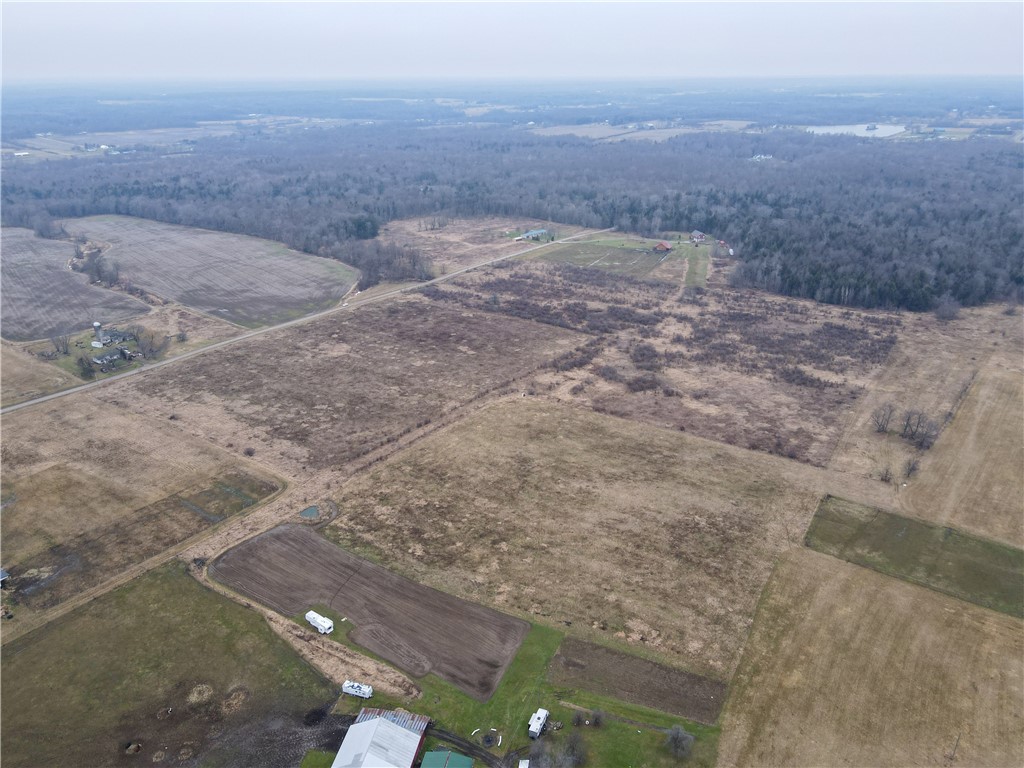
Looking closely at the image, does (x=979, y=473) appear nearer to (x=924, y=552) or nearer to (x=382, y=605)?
(x=924, y=552)

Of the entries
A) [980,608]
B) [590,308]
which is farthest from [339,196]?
[980,608]

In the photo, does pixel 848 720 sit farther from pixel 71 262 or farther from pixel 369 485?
pixel 71 262

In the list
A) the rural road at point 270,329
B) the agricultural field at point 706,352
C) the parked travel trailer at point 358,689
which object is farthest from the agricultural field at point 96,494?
the agricultural field at point 706,352

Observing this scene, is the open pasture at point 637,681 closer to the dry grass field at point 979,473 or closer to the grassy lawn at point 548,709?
the grassy lawn at point 548,709

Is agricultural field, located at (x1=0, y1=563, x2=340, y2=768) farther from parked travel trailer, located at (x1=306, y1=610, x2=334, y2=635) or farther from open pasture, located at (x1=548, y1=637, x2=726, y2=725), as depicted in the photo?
open pasture, located at (x1=548, y1=637, x2=726, y2=725)

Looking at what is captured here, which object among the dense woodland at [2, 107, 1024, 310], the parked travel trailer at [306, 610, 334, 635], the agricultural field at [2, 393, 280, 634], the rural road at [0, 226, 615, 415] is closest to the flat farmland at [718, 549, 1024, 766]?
the parked travel trailer at [306, 610, 334, 635]

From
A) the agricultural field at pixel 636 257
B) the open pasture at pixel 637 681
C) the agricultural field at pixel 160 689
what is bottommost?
the agricultural field at pixel 160 689
